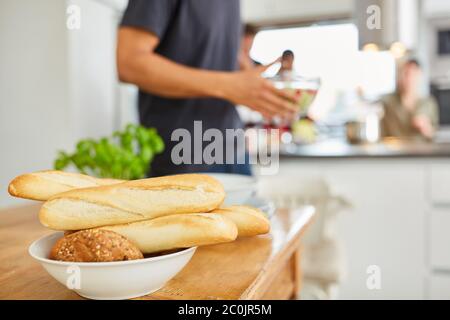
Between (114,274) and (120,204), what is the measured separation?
6 centimetres

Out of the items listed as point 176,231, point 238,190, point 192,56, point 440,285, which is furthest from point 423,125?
point 176,231

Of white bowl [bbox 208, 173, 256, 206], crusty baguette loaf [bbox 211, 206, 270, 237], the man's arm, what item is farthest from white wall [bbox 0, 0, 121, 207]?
crusty baguette loaf [bbox 211, 206, 270, 237]

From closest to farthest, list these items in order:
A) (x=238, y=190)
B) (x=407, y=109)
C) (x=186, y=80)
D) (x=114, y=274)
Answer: (x=114, y=274) → (x=238, y=190) → (x=186, y=80) → (x=407, y=109)

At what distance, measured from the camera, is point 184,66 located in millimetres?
1108

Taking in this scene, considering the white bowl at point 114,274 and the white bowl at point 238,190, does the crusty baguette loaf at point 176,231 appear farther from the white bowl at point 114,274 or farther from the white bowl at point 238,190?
the white bowl at point 238,190

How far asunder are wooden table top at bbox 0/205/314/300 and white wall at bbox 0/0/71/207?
1504 millimetres

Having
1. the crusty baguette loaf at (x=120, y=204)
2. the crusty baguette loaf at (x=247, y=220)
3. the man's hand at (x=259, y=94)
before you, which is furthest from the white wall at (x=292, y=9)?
the crusty baguette loaf at (x=120, y=204)

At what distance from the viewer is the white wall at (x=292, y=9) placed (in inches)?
108

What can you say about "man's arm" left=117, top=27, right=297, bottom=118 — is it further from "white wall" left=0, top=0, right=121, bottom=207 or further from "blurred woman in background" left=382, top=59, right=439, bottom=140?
"blurred woman in background" left=382, top=59, right=439, bottom=140

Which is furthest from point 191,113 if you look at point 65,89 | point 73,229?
point 65,89

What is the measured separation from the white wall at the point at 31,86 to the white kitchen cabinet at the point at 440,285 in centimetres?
167

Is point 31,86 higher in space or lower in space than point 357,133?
higher

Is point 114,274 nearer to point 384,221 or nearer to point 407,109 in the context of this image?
point 384,221
